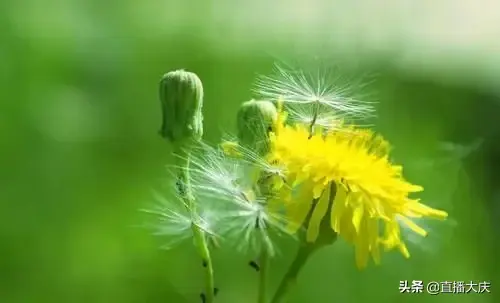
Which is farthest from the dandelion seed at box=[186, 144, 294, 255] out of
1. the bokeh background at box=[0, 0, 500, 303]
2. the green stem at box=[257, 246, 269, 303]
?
the bokeh background at box=[0, 0, 500, 303]

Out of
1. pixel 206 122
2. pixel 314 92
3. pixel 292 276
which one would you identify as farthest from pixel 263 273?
pixel 206 122

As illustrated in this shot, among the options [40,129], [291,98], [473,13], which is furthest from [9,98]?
[473,13]

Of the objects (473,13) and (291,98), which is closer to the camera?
(291,98)

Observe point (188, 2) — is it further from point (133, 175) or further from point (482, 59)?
point (482, 59)

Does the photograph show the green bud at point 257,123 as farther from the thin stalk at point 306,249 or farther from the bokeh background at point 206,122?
the bokeh background at point 206,122

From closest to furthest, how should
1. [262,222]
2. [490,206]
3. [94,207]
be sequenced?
[262,222], [94,207], [490,206]

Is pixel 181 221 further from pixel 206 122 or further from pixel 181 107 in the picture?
pixel 206 122

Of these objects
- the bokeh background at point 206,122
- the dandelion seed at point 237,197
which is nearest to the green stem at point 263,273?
the dandelion seed at point 237,197
